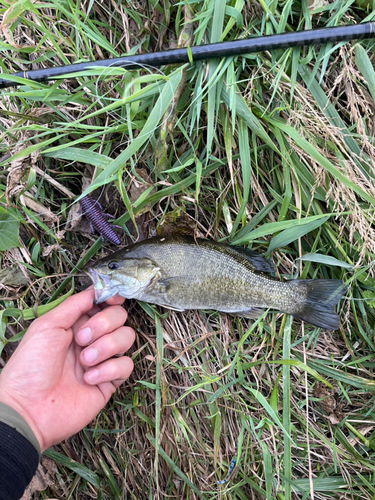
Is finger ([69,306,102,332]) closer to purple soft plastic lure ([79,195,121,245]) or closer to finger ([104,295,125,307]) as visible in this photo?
finger ([104,295,125,307])

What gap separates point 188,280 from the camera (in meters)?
2.49

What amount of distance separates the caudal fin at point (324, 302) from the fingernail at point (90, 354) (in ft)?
5.26

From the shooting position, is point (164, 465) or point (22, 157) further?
point (164, 465)

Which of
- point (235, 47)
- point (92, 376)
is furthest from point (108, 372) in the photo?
point (235, 47)

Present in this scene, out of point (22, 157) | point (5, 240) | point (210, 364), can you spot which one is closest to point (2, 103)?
point (22, 157)

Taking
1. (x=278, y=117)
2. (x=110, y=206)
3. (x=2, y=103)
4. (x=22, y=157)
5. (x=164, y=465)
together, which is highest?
(x=2, y=103)

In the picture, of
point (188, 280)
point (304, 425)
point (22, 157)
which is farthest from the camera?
point (304, 425)

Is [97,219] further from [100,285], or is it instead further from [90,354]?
[90,354]

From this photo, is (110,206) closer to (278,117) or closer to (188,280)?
(188,280)

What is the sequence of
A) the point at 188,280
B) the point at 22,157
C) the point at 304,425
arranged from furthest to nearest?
1. the point at 304,425
2. the point at 188,280
3. the point at 22,157

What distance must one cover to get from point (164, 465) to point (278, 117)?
291 centimetres

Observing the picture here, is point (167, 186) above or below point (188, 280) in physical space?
above

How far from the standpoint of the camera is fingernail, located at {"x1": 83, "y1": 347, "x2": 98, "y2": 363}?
241 centimetres

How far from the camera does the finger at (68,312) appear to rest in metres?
2.37
